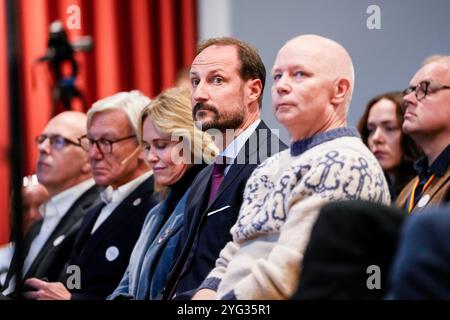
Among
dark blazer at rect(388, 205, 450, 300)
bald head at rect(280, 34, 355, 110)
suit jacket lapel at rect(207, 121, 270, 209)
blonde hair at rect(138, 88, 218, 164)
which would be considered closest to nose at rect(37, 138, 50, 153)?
blonde hair at rect(138, 88, 218, 164)

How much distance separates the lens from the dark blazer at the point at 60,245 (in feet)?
11.7

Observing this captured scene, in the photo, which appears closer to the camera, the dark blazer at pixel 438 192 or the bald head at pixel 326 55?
the bald head at pixel 326 55

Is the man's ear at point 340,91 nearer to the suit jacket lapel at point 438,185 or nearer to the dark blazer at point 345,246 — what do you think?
the suit jacket lapel at point 438,185

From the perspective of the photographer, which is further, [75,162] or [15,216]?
[75,162]

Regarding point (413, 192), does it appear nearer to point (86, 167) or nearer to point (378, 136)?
point (378, 136)

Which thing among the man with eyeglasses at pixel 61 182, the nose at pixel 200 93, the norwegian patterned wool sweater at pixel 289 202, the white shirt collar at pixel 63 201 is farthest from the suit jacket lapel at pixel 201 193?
the white shirt collar at pixel 63 201

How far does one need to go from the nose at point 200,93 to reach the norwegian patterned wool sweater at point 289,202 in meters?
0.52

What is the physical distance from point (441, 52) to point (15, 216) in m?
2.05

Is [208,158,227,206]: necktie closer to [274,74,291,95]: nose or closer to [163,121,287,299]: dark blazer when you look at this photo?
[163,121,287,299]: dark blazer

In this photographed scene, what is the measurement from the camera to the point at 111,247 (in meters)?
3.23

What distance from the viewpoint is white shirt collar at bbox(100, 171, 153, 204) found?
3.40 meters
